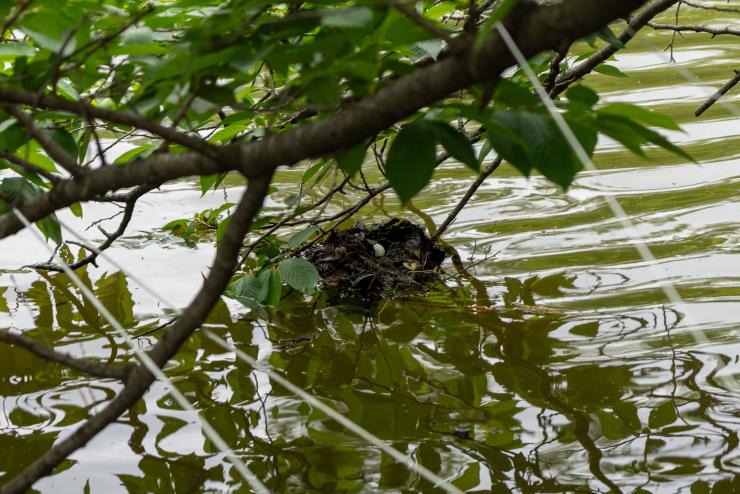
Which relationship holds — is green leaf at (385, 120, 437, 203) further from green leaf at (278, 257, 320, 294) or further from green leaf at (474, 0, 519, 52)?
green leaf at (278, 257, 320, 294)

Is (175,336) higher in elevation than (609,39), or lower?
lower

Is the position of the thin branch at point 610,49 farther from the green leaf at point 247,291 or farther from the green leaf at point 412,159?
the green leaf at point 412,159

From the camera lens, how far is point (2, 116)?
1.13 m

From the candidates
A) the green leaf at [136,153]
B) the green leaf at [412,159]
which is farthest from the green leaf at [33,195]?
the green leaf at [412,159]

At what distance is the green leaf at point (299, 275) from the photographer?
82.0 inches

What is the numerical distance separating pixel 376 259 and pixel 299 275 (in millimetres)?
492

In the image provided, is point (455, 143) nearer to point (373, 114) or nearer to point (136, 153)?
point (373, 114)

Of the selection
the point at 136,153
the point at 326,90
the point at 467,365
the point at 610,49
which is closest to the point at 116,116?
the point at 326,90

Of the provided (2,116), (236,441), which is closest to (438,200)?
(236,441)

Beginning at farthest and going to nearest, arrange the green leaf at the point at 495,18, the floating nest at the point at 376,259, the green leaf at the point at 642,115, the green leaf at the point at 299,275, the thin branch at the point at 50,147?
the floating nest at the point at 376,259, the green leaf at the point at 299,275, the thin branch at the point at 50,147, the green leaf at the point at 642,115, the green leaf at the point at 495,18

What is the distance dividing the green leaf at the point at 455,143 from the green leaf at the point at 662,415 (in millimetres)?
836

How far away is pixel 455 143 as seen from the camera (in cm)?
100

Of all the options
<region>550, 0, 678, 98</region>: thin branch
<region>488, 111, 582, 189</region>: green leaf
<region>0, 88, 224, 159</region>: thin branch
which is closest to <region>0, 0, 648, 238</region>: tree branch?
<region>0, 88, 224, 159</region>: thin branch

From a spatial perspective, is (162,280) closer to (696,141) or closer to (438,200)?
(438,200)
